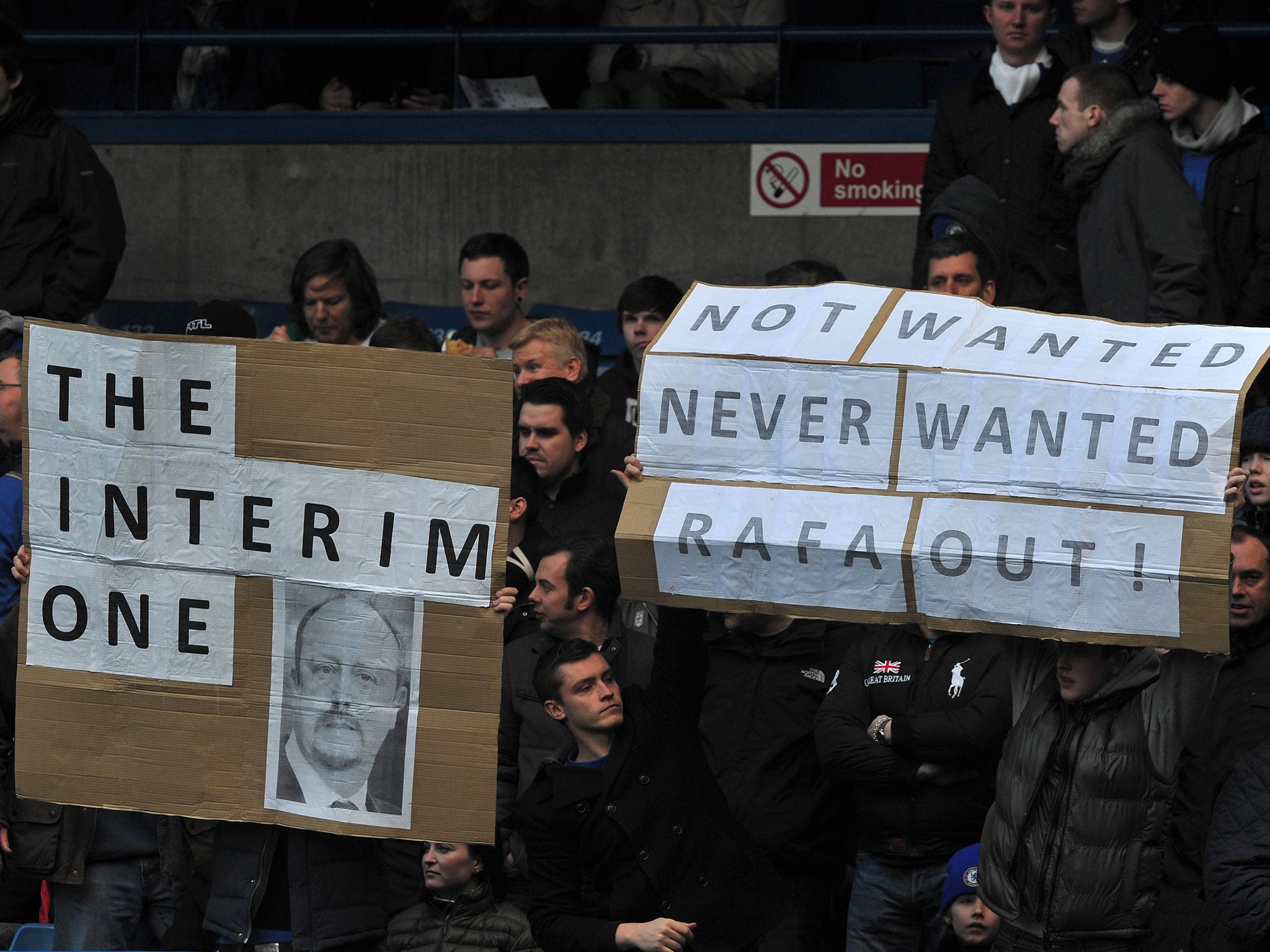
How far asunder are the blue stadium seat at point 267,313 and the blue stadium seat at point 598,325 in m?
1.36

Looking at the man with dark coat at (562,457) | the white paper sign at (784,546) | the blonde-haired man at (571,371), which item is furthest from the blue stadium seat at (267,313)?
the white paper sign at (784,546)

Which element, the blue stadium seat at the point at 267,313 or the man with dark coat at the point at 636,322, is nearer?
the man with dark coat at the point at 636,322

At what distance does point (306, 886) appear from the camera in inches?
191

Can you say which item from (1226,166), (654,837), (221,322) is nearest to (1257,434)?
(1226,166)

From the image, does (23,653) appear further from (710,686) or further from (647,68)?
(647,68)

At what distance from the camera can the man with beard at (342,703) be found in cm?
483

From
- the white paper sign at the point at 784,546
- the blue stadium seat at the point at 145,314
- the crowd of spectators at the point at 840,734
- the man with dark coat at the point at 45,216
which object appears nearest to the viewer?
the white paper sign at the point at 784,546

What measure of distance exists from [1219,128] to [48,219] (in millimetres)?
4506

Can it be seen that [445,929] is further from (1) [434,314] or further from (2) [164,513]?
(1) [434,314]

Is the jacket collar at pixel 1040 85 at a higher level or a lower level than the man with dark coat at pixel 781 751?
higher

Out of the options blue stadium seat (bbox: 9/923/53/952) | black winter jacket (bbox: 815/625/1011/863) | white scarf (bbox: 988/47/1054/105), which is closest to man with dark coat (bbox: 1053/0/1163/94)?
white scarf (bbox: 988/47/1054/105)

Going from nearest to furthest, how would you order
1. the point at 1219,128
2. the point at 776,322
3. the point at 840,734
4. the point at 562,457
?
the point at 776,322, the point at 840,734, the point at 562,457, the point at 1219,128

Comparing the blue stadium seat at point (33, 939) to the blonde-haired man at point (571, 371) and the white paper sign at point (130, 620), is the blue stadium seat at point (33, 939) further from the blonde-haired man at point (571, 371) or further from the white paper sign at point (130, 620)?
the blonde-haired man at point (571, 371)

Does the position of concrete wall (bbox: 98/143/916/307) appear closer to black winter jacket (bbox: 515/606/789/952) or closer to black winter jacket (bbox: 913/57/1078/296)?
black winter jacket (bbox: 913/57/1078/296)
